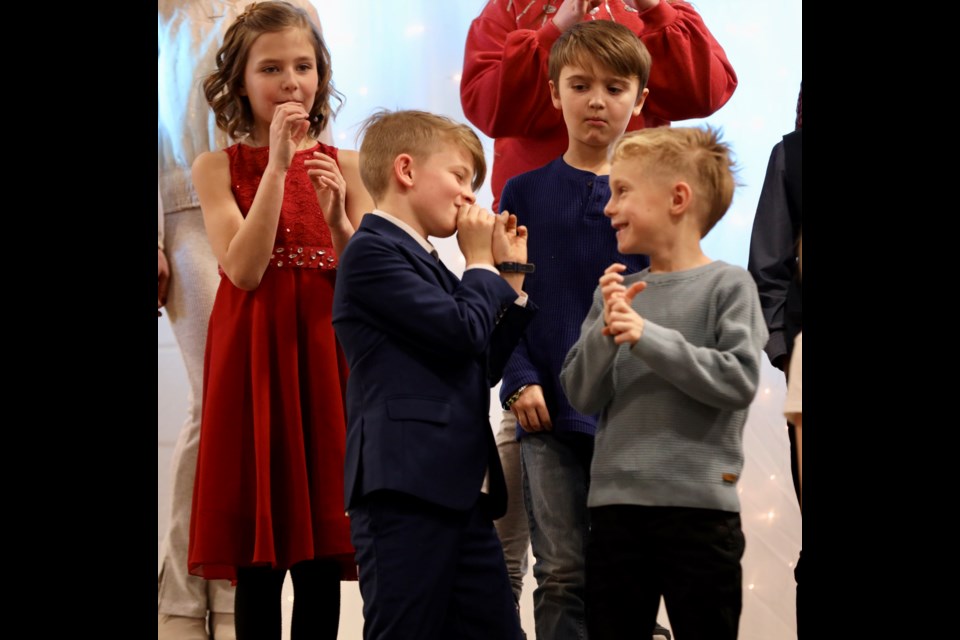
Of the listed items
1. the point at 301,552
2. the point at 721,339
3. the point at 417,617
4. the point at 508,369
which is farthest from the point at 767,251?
the point at 301,552

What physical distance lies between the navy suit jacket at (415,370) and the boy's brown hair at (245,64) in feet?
1.74

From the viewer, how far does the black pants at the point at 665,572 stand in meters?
1.65

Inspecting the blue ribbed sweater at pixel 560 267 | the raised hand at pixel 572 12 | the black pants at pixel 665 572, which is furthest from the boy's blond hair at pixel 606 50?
the black pants at pixel 665 572

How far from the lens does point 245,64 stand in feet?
7.52

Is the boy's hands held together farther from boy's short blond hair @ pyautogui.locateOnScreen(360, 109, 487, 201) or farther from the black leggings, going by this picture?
the black leggings

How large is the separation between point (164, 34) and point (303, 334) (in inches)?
34.8

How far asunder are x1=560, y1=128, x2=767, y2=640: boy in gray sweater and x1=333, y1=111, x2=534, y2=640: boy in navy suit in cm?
18

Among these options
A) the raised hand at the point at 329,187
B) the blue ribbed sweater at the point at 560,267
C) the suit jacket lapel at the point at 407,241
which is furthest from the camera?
the raised hand at the point at 329,187

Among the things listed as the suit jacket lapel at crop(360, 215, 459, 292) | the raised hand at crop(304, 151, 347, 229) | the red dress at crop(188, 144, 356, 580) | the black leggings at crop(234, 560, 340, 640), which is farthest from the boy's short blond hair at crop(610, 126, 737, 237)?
the black leggings at crop(234, 560, 340, 640)

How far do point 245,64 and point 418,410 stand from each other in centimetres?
90

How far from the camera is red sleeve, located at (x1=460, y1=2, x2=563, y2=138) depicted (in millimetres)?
Result: 2270

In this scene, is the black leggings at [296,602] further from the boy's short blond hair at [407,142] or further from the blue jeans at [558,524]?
the boy's short blond hair at [407,142]

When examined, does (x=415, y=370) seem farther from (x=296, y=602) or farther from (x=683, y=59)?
(x=683, y=59)

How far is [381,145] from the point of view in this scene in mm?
2025
